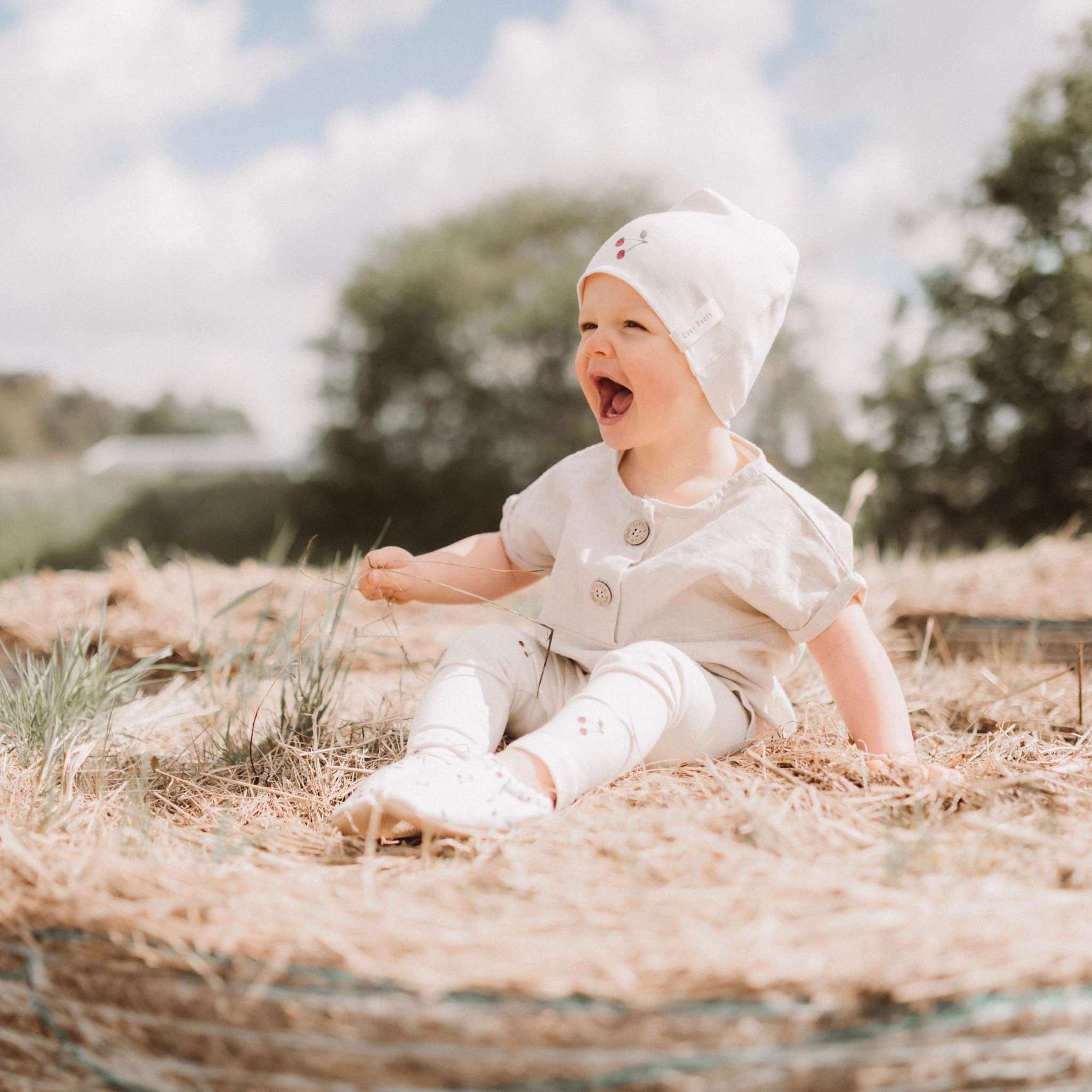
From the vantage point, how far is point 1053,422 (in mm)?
7441

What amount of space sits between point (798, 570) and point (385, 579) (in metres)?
0.65

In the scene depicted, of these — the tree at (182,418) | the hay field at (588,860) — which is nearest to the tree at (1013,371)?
the hay field at (588,860)

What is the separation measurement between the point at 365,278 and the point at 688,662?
14.1 meters

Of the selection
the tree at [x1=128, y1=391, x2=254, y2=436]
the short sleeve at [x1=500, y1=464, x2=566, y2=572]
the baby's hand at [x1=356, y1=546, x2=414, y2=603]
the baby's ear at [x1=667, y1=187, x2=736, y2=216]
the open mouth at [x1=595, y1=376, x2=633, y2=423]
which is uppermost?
the tree at [x1=128, y1=391, x2=254, y2=436]

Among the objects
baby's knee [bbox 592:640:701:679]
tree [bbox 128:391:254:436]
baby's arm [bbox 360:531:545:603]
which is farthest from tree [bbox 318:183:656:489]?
tree [bbox 128:391:254:436]

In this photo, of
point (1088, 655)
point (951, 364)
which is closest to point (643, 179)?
point (951, 364)

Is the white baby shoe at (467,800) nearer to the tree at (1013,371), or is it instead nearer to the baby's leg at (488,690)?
the baby's leg at (488,690)

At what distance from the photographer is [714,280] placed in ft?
5.38

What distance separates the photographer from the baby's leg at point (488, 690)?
1477 millimetres

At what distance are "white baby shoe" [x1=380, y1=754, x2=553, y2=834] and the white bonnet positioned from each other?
2.40 ft

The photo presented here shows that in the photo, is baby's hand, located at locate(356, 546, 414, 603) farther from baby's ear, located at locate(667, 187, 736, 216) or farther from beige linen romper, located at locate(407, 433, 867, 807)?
baby's ear, located at locate(667, 187, 736, 216)

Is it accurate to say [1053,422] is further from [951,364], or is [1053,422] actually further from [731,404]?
[731,404]

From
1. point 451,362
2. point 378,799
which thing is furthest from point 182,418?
point 378,799

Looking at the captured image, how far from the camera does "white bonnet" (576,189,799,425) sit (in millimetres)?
1630
